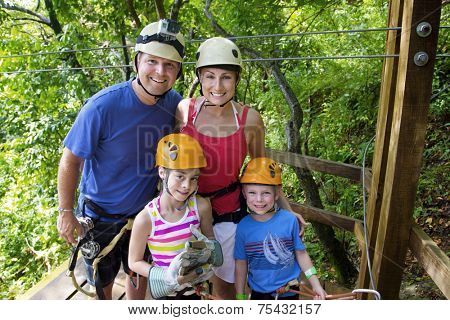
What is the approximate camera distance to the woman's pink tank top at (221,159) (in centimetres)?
222

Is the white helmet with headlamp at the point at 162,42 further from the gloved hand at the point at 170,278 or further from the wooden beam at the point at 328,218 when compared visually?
the wooden beam at the point at 328,218

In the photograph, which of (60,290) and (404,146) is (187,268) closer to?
(404,146)

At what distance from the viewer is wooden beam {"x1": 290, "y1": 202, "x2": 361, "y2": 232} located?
131 inches

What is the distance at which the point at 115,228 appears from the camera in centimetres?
243

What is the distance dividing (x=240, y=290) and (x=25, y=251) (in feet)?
23.4

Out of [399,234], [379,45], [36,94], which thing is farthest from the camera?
[379,45]

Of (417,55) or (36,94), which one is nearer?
(417,55)

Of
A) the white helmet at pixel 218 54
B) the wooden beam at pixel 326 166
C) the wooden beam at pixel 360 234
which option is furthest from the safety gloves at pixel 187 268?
the wooden beam at pixel 326 166

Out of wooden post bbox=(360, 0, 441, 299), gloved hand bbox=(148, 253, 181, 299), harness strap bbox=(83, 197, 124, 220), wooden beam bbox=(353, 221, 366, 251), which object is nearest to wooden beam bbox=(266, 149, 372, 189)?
wooden beam bbox=(353, 221, 366, 251)

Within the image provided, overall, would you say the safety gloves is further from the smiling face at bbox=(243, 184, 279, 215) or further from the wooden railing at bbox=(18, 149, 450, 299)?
the wooden railing at bbox=(18, 149, 450, 299)

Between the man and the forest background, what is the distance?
1.93m

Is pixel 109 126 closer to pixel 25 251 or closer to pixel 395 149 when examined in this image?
pixel 395 149

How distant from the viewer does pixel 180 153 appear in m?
2.00

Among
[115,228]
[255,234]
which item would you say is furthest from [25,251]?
[255,234]
